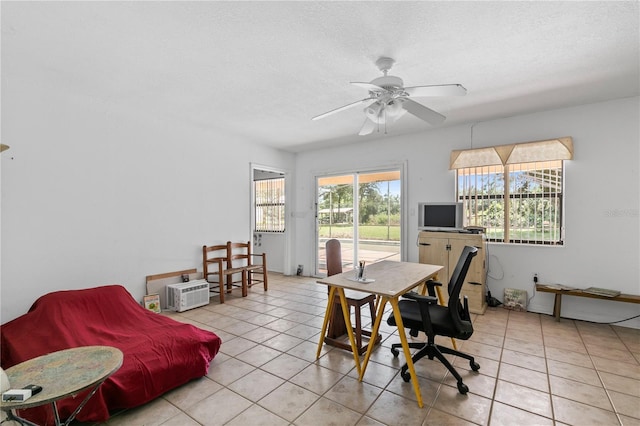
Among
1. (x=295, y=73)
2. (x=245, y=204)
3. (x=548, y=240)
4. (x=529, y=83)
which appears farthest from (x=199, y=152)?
(x=548, y=240)

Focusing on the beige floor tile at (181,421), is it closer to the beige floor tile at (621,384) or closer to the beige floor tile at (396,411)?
the beige floor tile at (396,411)

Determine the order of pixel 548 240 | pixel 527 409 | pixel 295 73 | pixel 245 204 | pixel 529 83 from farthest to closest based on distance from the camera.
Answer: pixel 245 204
pixel 548 240
pixel 529 83
pixel 295 73
pixel 527 409

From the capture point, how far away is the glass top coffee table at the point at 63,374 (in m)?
1.27

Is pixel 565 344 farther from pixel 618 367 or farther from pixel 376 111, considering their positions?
pixel 376 111

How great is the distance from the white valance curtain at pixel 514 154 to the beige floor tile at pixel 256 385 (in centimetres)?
377

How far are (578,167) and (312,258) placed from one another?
14.8 feet

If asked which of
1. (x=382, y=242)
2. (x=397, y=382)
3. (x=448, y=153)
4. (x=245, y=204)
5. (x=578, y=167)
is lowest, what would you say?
(x=397, y=382)

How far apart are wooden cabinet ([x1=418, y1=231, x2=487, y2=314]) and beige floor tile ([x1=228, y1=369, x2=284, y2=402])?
2694 millimetres

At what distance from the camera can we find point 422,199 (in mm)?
4883

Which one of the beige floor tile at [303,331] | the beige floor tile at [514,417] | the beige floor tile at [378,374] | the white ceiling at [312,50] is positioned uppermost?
the white ceiling at [312,50]

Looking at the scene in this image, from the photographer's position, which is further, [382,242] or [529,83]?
[382,242]

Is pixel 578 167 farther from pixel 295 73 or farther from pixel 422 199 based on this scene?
pixel 295 73

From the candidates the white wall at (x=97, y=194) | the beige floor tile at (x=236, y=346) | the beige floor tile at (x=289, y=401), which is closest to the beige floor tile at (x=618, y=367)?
the beige floor tile at (x=289, y=401)

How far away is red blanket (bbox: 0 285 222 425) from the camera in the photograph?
6.51 ft
